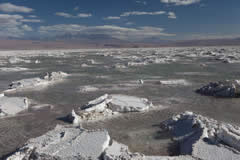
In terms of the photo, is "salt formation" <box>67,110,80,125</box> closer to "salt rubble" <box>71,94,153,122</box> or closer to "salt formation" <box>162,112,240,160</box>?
"salt rubble" <box>71,94,153,122</box>

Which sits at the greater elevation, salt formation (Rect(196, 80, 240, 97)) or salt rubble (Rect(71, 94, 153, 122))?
salt formation (Rect(196, 80, 240, 97))

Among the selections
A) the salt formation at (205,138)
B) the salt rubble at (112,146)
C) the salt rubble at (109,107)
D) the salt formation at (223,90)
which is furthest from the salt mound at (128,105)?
the salt formation at (223,90)

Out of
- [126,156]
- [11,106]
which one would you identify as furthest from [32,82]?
[126,156]

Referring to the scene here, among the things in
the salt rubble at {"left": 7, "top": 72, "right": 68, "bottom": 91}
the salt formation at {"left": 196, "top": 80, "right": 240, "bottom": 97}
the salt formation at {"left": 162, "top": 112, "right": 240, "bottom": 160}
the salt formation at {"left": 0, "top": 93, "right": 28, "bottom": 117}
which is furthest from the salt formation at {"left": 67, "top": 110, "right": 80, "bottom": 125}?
the salt rubble at {"left": 7, "top": 72, "right": 68, "bottom": 91}

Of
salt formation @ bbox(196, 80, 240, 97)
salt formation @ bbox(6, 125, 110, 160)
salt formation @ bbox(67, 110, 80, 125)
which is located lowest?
salt formation @ bbox(67, 110, 80, 125)

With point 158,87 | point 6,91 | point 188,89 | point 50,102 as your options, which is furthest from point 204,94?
point 6,91

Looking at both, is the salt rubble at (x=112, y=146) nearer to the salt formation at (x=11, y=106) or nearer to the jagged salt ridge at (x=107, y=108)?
the jagged salt ridge at (x=107, y=108)

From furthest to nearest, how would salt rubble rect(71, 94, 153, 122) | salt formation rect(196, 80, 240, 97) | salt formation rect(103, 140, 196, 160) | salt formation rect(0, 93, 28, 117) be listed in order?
salt formation rect(196, 80, 240, 97) < salt formation rect(0, 93, 28, 117) < salt rubble rect(71, 94, 153, 122) < salt formation rect(103, 140, 196, 160)

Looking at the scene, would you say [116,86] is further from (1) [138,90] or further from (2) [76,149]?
(2) [76,149]
